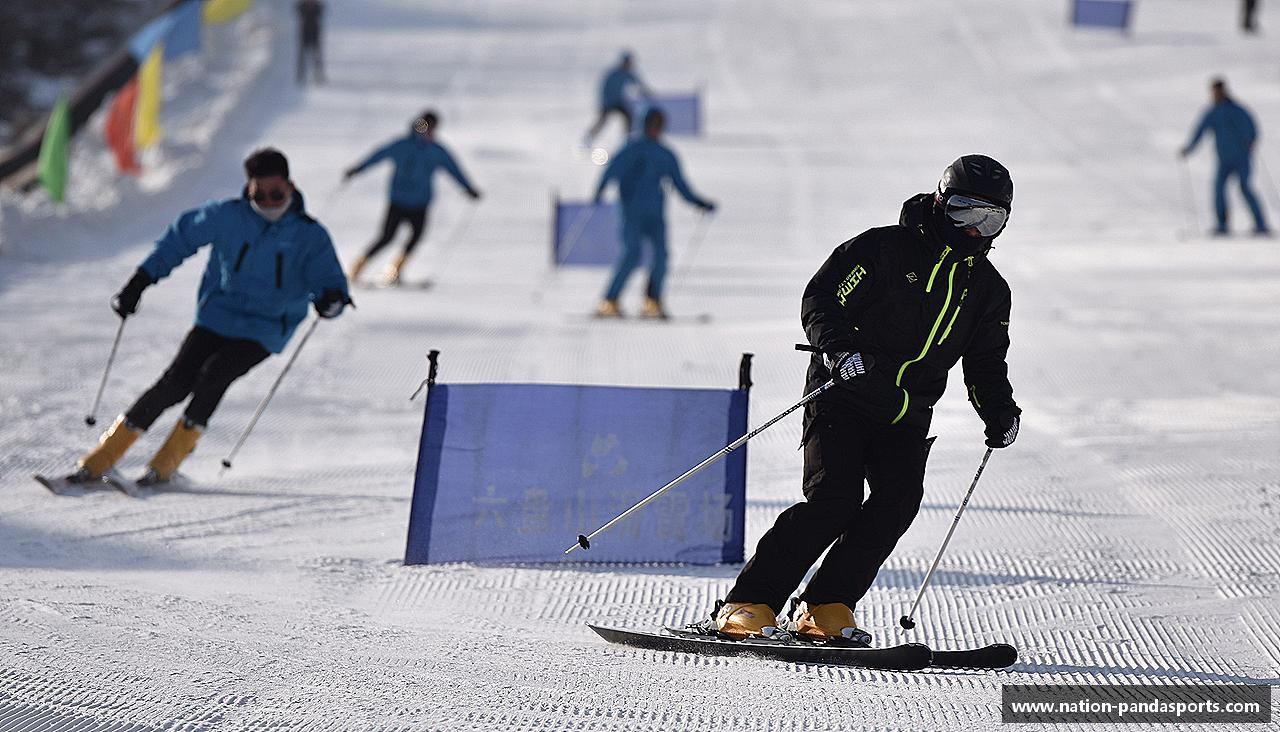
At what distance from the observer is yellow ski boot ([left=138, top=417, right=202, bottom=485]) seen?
696 cm

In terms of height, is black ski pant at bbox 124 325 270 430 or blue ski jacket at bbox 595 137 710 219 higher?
blue ski jacket at bbox 595 137 710 219

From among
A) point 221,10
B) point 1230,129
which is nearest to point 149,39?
point 221,10

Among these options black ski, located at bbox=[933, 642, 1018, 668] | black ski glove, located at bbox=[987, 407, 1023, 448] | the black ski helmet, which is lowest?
black ski, located at bbox=[933, 642, 1018, 668]

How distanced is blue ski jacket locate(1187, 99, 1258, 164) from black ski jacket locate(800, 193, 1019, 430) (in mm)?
12555

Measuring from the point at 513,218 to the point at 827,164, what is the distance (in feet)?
17.1

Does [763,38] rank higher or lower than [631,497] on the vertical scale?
higher

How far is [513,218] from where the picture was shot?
57.1 feet

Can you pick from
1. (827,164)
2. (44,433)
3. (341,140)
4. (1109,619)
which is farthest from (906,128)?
(1109,619)

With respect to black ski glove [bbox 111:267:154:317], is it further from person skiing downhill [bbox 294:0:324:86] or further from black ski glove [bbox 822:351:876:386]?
person skiing downhill [bbox 294:0:324:86]

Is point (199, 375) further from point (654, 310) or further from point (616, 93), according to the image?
point (616, 93)

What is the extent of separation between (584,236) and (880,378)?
9.23m

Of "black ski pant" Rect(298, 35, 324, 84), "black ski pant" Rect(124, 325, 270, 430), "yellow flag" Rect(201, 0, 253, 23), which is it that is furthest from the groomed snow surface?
"black ski pant" Rect(298, 35, 324, 84)

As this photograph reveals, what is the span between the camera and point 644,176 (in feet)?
38.8

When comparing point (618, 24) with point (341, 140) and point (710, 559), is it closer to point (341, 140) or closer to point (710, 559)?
point (341, 140)
